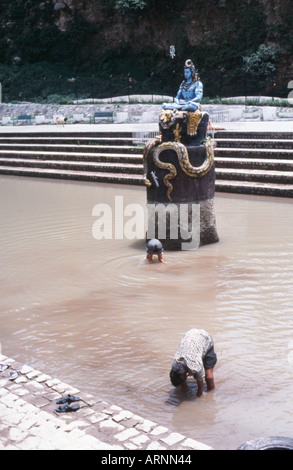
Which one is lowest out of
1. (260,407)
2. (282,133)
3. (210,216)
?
(260,407)

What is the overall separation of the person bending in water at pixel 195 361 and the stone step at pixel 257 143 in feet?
36.3

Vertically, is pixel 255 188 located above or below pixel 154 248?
above

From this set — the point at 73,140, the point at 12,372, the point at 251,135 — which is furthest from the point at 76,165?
the point at 12,372

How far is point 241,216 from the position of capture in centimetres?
1015

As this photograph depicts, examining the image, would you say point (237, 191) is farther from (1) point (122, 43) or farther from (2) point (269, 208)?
(1) point (122, 43)

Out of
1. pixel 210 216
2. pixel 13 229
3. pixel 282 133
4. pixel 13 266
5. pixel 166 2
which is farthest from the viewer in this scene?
pixel 166 2

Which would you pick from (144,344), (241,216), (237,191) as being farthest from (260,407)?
(237,191)

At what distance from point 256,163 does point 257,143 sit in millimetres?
1516

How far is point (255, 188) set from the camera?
1232cm

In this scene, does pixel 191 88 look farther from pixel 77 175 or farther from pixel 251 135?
pixel 77 175

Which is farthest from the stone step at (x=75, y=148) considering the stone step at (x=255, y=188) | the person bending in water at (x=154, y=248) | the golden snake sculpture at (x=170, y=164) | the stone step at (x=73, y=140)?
the person bending in water at (x=154, y=248)

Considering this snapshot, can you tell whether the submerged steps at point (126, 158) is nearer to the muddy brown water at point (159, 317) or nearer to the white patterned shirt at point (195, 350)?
the muddy brown water at point (159, 317)

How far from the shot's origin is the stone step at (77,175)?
47.4 feet

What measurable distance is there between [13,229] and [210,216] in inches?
136
